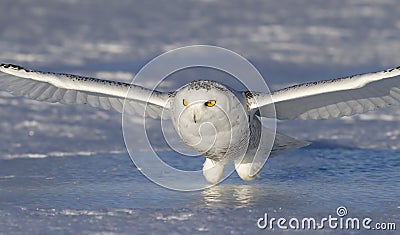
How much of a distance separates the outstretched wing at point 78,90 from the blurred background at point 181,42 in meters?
0.69

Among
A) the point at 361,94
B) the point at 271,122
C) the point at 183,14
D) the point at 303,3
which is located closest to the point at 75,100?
the point at 271,122

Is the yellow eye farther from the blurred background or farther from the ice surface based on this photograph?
the blurred background

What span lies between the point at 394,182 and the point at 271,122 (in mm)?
813

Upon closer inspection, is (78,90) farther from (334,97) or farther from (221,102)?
(334,97)

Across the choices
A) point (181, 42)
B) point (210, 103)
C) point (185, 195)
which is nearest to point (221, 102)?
point (210, 103)

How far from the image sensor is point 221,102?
12.0ft

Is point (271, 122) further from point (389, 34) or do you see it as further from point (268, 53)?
point (389, 34)

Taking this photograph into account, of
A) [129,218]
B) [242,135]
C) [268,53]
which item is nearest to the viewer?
[129,218]

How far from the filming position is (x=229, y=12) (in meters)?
8.52

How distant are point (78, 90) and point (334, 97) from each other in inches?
57.4

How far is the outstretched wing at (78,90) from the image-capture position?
13.9 ft

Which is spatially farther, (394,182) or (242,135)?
(394,182)

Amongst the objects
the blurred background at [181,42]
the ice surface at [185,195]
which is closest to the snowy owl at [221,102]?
the ice surface at [185,195]

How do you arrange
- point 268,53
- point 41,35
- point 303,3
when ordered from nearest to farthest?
point 268,53, point 41,35, point 303,3
